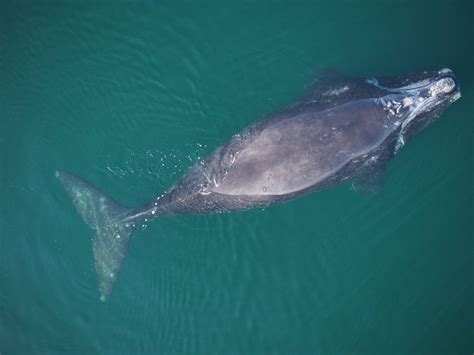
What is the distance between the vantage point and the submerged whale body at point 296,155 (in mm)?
7996

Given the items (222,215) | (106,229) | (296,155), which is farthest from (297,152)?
(106,229)

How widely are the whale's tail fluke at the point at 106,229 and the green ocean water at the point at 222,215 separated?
0.28 meters

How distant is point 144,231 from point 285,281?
3.30m

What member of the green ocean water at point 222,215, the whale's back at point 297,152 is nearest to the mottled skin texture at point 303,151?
the whale's back at point 297,152

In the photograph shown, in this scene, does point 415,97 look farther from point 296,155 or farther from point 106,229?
point 106,229

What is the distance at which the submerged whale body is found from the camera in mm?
7996

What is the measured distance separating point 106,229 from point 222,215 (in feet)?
8.26

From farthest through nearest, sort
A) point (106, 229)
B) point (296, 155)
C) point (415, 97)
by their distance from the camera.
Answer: point (106, 229), point (415, 97), point (296, 155)

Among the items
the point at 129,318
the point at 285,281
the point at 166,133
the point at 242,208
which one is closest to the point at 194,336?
the point at 129,318

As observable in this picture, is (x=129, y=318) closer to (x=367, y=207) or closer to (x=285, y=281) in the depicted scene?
(x=285, y=281)

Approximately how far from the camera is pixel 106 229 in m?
9.08

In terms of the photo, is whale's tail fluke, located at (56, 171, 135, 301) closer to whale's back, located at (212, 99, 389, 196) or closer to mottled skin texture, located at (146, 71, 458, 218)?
mottled skin texture, located at (146, 71, 458, 218)

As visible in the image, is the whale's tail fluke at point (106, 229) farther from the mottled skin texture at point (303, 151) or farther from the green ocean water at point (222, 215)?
the mottled skin texture at point (303, 151)

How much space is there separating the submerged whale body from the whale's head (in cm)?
2
